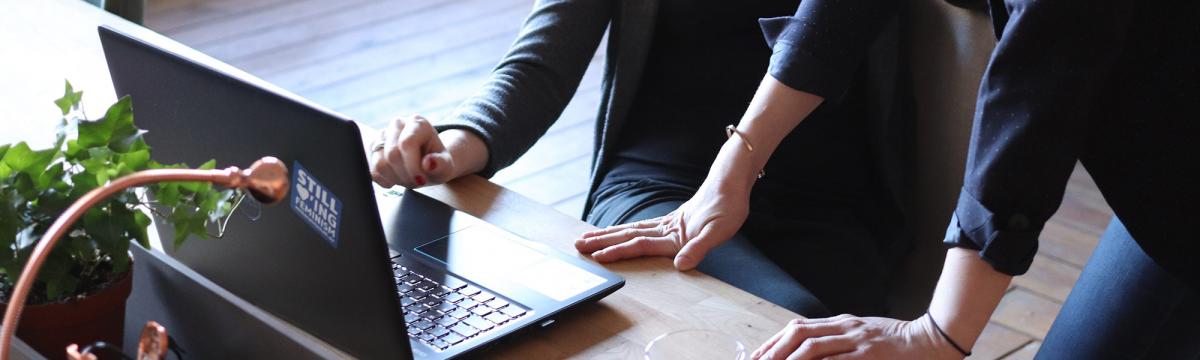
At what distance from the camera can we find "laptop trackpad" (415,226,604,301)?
3.28ft

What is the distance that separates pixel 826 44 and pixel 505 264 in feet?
1.45

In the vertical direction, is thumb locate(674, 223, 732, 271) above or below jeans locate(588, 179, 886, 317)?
above

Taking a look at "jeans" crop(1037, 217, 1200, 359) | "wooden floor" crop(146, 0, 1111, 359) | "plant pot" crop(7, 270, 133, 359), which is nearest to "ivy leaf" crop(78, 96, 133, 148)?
"plant pot" crop(7, 270, 133, 359)

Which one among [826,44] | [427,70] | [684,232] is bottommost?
[427,70]

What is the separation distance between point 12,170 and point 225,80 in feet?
0.50

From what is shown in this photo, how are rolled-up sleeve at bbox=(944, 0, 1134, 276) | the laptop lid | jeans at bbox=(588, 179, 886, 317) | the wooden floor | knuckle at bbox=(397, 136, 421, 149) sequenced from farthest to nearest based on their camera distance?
the wooden floor → jeans at bbox=(588, 179, 886, 317) → knuckle at bbox=(397, 136, 421, 149) → rolled-up sleeve at bbox=(944, 0, 1134, 276) → the laptop lid

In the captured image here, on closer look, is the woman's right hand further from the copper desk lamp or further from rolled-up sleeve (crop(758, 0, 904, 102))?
the copper desk lamp

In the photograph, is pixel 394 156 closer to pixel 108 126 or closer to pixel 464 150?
pixel 464 150

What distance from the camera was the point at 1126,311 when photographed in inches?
45.3

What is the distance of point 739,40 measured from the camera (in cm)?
147

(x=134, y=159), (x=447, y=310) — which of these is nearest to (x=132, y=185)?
(x=134, y=159)

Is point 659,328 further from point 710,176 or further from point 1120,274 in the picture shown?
point 1120,274

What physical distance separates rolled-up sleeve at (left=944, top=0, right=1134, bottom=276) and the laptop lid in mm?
452

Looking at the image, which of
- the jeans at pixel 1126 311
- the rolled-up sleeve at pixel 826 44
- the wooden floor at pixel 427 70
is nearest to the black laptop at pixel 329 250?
the rolled-up sleeve at pixel 826 44
